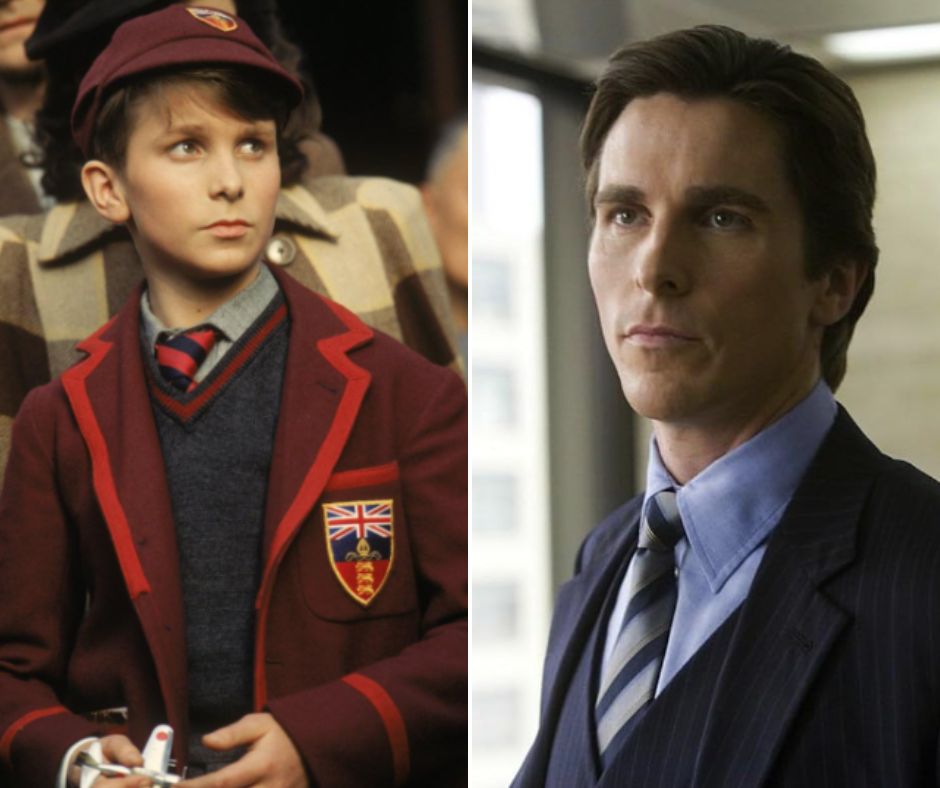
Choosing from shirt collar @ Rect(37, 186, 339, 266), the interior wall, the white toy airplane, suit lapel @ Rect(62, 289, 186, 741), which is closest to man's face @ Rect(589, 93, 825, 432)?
the interior wall

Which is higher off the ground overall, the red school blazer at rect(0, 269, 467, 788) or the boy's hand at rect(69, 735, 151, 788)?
the red school blazer at rect(0, 269, 467, 788)

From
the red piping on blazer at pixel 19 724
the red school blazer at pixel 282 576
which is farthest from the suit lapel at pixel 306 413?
the red piping on blazer at pixel 19 724

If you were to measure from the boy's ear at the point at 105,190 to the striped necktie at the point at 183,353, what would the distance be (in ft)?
0.76

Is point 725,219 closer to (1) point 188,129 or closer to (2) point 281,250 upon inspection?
(2) point 281,250

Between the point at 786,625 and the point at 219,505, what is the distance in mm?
984

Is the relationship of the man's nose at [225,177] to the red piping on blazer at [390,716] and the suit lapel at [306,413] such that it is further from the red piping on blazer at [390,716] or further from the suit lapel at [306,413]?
the red piping on blazer at [390,716]

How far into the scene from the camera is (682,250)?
7.35ft

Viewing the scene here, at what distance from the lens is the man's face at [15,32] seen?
2582 millimetres

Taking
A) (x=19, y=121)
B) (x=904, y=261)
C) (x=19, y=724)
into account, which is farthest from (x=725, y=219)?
(x=19, y=724)

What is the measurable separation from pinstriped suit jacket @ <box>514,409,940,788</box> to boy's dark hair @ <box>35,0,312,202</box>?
107 centimetres

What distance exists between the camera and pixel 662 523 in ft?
7.62

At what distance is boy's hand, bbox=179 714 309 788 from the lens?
8.02 ft

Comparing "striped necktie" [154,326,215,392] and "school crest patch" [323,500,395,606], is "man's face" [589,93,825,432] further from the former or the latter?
"striped necktie" [154,326,215,392]

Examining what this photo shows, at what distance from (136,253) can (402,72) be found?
58 cm
